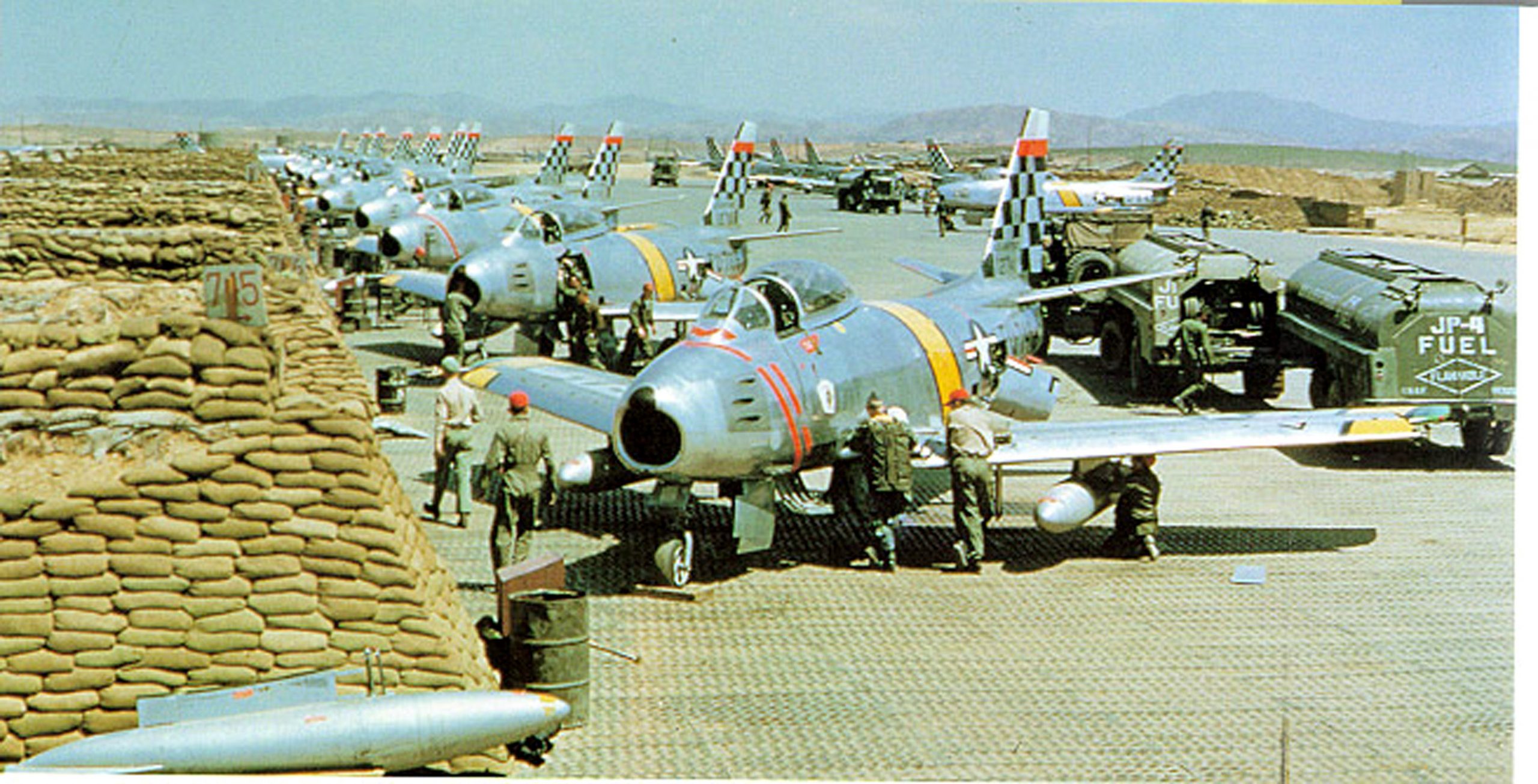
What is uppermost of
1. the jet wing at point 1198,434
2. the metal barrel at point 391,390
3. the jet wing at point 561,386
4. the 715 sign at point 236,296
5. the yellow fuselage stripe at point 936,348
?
the 715 sign at point 236,296

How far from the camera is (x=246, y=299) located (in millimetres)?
9641

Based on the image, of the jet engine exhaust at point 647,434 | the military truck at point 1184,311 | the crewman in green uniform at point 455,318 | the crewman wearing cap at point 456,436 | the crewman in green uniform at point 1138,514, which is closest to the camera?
the jet engine exhaust at point 647,434

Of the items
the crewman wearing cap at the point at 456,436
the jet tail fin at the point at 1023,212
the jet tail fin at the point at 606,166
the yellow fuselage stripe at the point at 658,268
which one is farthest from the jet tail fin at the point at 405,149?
the crewman wearing cap at the point at 456,436

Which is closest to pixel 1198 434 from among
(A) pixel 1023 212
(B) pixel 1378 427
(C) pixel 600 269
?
(B) pixel 1378 427

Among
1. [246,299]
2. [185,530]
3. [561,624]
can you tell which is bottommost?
[561,624]

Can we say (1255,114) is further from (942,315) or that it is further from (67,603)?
(67,603)

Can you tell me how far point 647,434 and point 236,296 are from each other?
342cm

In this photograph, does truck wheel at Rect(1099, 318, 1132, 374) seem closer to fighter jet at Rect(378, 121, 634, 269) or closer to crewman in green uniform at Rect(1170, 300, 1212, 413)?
crewman in green uniform at Rect(1170, 300, 1212, 413)

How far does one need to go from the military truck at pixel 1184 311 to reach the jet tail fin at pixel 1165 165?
23682 mm

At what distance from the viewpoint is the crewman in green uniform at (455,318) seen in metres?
20.3

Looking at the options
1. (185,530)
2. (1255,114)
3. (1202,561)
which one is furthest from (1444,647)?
(1255,114)

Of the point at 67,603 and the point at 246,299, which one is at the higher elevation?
the point at 246,299

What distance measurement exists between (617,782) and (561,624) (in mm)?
1193

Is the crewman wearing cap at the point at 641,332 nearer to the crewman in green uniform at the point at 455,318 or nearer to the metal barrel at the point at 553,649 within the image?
the crewman in green uniform at the point at 455,318
